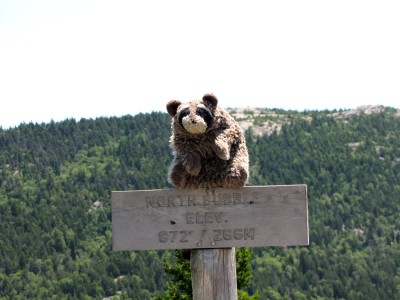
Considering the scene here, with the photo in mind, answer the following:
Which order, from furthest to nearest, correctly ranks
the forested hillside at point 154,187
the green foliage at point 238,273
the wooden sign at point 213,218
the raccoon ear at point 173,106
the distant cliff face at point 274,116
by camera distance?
1. the distant cliff face at point 274,116
2. the forested hillside at point 154,187
3. the green foliage at point 238,273
4. the raccoon ear at point 173,106
5. the wooden sign at point 213,218

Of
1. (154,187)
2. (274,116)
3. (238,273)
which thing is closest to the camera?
(238,273)

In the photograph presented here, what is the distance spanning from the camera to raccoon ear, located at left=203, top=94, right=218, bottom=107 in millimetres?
6805

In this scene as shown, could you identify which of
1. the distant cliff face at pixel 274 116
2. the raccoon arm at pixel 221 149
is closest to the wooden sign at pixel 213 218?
the raccoon arm at pixel 221 149

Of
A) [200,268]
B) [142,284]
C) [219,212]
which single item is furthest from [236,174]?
[142,284]

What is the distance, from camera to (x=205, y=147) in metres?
6.84

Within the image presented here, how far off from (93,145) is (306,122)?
126 ft

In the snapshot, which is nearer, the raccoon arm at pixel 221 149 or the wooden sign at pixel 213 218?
the wooden sign at pixel 213 218

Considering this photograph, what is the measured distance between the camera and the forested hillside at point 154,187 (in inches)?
4651

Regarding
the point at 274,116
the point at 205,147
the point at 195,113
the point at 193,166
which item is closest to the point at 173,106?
the point at 195,113

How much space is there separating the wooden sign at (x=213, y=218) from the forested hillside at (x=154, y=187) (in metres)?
94.1

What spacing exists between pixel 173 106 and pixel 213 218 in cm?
88

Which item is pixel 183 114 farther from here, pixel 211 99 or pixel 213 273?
pixel 213 273

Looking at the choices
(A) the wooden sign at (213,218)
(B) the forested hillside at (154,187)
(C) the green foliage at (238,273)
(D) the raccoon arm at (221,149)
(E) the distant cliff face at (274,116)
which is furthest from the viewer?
(E) the distant cliff face at (274,116)

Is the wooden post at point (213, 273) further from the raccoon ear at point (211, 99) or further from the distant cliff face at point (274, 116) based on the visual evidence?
the distant cliff face at point (274, 116)
